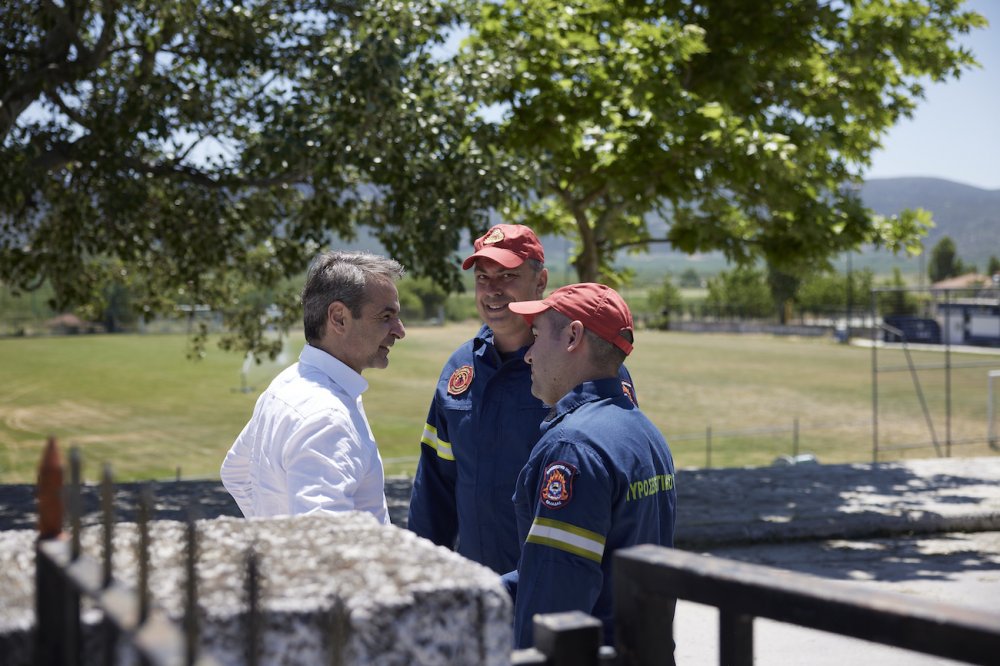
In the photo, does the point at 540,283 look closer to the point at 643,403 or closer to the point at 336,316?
the point at 336,316

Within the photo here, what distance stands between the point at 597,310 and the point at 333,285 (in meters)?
0.87

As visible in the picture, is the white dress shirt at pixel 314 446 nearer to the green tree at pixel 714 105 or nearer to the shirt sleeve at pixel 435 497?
the shirt sleeve at pixel 435 497

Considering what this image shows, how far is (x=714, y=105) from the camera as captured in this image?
1203 centimetres

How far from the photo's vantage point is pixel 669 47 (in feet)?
40.4

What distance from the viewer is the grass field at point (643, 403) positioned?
4734cm

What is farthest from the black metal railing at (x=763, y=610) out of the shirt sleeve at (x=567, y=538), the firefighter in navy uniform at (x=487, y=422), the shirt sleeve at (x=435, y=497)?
the shirt sleeve at (x=435, y=497)

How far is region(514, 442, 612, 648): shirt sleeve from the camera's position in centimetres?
284

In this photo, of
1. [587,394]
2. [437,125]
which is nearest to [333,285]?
[587,394]

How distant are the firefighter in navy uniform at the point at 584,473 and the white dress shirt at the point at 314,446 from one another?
1.45 feet

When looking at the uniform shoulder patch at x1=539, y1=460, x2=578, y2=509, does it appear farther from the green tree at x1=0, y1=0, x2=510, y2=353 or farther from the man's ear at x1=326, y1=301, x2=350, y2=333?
the green tree at x1=0, y1=0, x2=510, y2=353

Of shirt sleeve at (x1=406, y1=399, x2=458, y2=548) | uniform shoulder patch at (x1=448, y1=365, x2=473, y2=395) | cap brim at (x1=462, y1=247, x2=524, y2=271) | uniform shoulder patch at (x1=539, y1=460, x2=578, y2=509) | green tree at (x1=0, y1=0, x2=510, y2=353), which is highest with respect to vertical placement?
green tree at (x1=0, y1=0, x2=510, y2=353)

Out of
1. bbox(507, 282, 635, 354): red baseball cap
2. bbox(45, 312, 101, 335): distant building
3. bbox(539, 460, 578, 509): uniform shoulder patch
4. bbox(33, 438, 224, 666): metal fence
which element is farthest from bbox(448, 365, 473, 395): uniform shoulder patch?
bbox(45, 312, 101, 335): distant building

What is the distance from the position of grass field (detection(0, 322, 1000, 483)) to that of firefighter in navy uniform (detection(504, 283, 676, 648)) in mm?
18708

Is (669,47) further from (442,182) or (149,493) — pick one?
(149,493)
